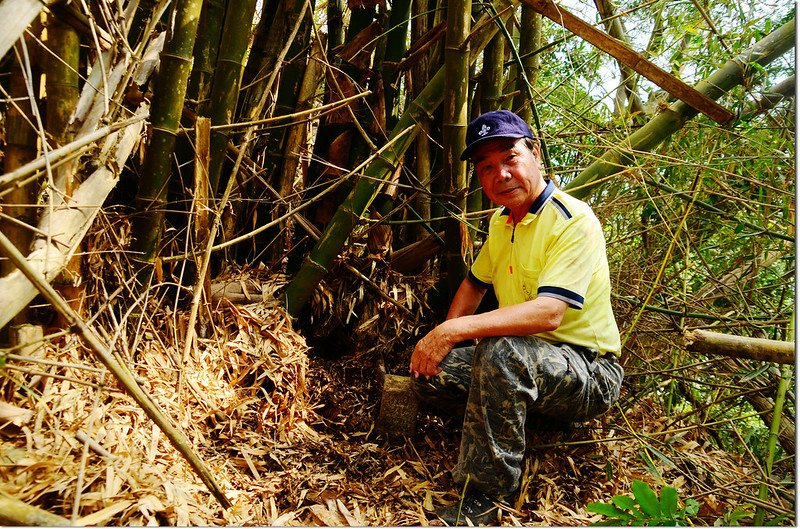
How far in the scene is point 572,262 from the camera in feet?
6.66

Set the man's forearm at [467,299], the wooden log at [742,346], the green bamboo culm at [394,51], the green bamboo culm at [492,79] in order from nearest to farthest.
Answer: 1. the wooden log at [742,346]
2. the man's forearm at [467,299]
3. the green bamboo culm at [492,79]
4. the green bamboo culm at [394,51]

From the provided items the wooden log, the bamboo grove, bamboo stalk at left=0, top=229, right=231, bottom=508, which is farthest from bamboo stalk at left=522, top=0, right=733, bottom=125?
bamboo stalk at left=0, top=229, right=231, bottom=508

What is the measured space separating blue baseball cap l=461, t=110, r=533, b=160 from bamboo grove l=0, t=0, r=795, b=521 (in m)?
0.21

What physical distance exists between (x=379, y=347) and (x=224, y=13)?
1.62 metres

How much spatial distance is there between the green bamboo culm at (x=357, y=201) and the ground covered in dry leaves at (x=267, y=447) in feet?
0.50

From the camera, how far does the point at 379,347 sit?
2.77 meters

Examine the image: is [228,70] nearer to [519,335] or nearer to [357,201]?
[357,201]

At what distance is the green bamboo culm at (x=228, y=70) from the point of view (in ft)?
7.14

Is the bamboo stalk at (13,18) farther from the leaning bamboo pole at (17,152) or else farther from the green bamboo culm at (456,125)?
the green bamboo culm at (456,125)

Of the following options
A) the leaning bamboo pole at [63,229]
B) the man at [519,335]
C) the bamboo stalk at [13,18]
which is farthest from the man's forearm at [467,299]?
the bamboo stalk at [13,18]

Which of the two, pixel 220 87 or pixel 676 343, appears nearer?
pixel 220 87

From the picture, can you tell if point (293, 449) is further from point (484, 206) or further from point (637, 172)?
point (637, 172)

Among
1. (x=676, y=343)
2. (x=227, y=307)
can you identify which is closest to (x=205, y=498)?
(x=227, y=307)

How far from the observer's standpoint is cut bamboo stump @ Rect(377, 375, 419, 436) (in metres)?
2.42
